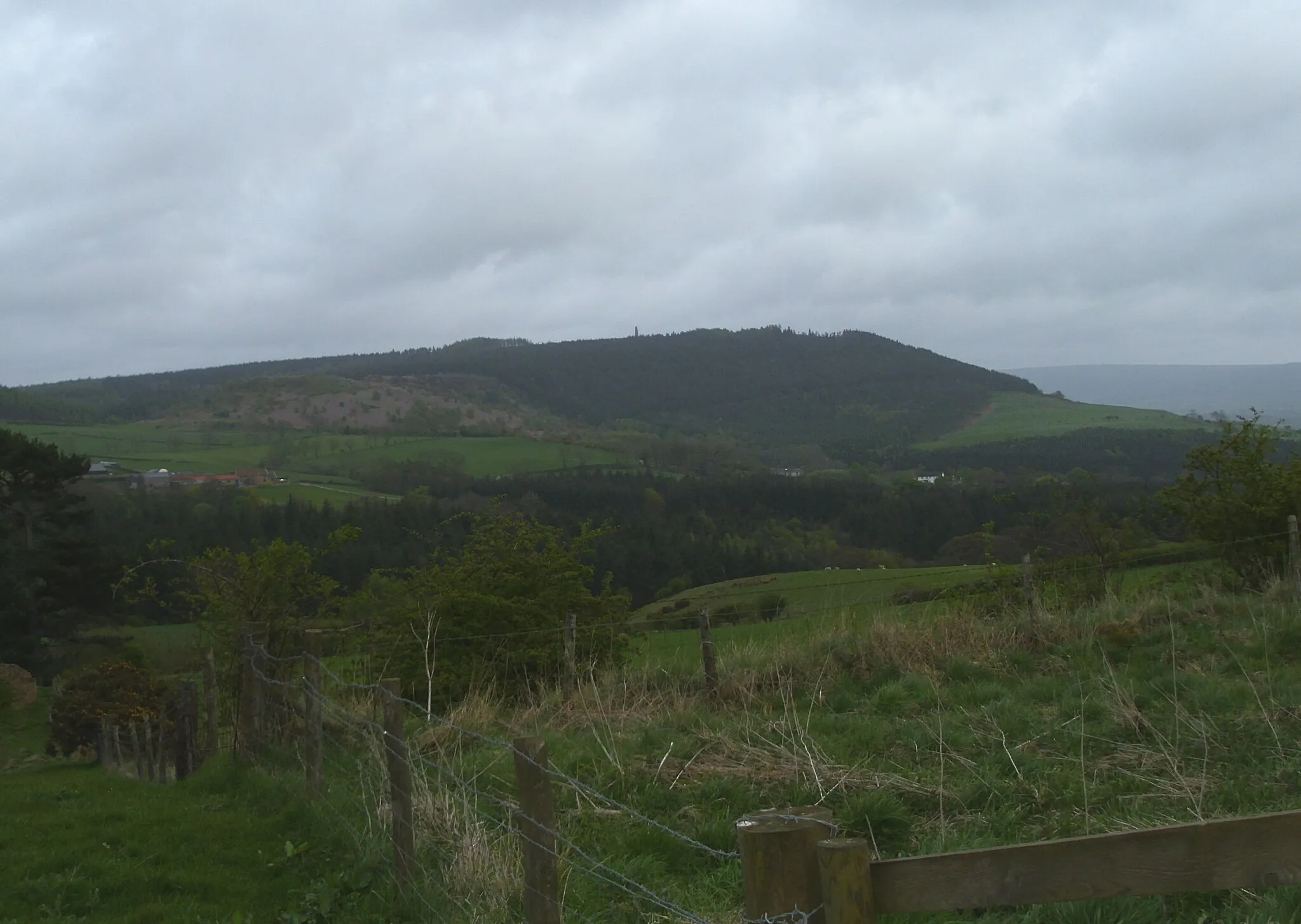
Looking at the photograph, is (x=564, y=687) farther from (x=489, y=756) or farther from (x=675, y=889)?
(x=675, y=889)

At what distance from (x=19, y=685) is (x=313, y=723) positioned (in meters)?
33.3

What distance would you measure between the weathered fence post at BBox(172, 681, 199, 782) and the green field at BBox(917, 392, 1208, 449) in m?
96.5

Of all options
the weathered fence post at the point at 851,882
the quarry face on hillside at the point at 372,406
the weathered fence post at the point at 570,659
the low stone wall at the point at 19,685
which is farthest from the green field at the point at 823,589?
the quarry face on hillside at the point at 372,406

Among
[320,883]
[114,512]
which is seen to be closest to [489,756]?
[320,883]

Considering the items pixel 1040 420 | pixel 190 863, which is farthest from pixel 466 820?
pixel 1040 420

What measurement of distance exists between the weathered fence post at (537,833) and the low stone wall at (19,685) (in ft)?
118

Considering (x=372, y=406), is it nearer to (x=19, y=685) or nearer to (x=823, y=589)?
(x=19, y=685)

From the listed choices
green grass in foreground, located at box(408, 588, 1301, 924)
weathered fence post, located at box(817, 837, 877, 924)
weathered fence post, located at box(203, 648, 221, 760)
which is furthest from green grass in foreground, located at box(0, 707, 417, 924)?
weathered fence post, located at box(817, 837, 877, 924)

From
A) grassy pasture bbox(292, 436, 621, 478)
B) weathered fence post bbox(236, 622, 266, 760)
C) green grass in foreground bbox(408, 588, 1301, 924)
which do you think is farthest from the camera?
grassy pasture bbox(292, 436, 621, 478)

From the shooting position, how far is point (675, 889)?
202 inches

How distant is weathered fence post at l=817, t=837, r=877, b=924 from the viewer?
2.22 metres

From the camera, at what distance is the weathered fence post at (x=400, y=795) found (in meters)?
5.42

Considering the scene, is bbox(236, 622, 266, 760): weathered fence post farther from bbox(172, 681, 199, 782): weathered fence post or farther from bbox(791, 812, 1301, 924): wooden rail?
bbox(791, 812, 1301, 924): wooden rail

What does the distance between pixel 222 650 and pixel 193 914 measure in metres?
9.74
